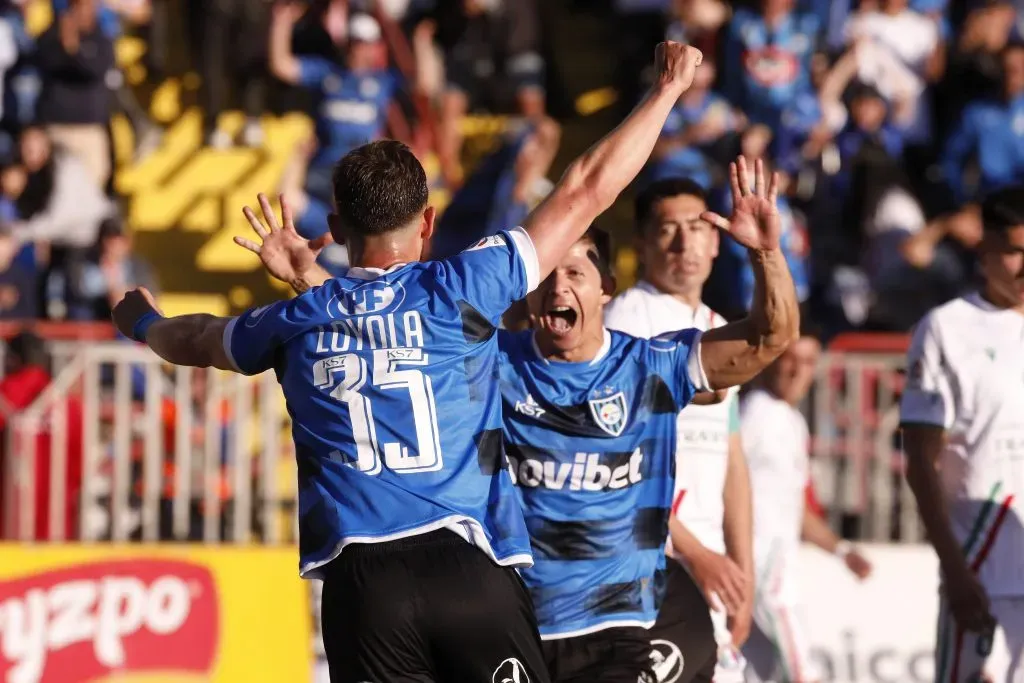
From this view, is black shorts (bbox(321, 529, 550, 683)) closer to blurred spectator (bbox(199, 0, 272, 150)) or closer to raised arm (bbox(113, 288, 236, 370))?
raised arm (bbox(113, 288, 236, 370))

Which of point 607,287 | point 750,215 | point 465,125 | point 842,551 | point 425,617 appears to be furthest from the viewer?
point 465,125

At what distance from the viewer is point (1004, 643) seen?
6.70m

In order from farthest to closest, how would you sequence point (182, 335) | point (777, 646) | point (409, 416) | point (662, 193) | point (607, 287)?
point (777, 646)
point (662, 193)
point (607, 287)
point (182, 335)
point (409, 416)

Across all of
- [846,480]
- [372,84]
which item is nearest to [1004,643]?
[846,480]

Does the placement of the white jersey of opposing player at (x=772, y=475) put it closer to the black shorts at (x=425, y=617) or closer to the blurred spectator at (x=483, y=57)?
the black shorts at (x=425, y=617)

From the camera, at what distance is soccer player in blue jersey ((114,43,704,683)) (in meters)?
4.41

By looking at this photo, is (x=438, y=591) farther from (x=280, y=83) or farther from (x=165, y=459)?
(x=280, y=83)

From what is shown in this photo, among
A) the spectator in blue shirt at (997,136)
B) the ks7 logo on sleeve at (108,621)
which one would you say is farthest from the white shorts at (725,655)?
the spectator in blue shirt at (997,136)

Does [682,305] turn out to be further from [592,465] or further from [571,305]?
[592,465]

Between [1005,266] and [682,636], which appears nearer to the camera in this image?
[682,636]

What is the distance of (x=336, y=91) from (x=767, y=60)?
11.4ft

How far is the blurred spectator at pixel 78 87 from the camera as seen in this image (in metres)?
13.5

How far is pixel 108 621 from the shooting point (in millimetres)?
9656

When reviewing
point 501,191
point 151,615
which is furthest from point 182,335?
point 501,191
